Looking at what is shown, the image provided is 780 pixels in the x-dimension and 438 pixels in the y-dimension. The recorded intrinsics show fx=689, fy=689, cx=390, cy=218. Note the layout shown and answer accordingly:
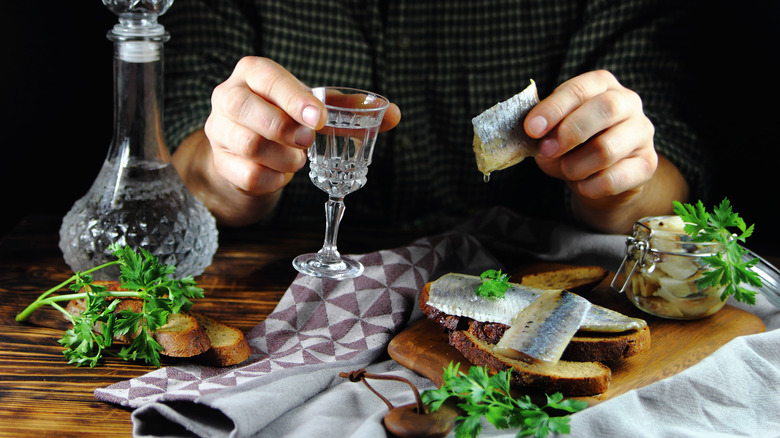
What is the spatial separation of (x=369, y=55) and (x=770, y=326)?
174 centimetres

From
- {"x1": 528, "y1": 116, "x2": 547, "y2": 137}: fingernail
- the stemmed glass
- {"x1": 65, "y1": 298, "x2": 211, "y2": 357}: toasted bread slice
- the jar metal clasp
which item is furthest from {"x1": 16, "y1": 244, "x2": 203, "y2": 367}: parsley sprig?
the jar metal clasp

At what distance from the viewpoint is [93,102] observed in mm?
2992

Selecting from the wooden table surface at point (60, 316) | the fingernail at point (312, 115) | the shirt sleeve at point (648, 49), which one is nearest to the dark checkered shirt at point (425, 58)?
the shirt sleeve at point (648, 49)

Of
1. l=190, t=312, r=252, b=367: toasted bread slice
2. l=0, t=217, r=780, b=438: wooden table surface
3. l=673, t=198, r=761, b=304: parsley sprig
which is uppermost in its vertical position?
l=673, t=198, r=761, b=304: parsley sprig

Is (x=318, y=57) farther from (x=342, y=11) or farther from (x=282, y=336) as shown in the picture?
(x=282, y=336)

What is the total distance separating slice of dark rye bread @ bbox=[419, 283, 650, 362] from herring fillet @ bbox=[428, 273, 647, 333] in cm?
1

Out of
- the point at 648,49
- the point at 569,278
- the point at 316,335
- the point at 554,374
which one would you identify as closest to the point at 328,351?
the point at 316,335

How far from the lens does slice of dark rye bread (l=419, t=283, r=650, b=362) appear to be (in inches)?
58.7

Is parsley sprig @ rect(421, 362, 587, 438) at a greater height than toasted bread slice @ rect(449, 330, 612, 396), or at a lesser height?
greater

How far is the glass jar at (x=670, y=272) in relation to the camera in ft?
5.62

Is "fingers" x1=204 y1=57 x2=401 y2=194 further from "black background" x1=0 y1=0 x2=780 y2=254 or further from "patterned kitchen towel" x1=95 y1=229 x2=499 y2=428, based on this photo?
"black background" x1=0 y1=0 x2=780 y2=254

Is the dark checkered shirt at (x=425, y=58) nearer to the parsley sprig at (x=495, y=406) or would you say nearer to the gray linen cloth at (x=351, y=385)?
the gray linen cloth at (x=351, y=385)

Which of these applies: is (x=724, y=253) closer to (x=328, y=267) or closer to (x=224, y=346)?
(x=328, y=267)

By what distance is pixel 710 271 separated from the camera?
1.70 meters
